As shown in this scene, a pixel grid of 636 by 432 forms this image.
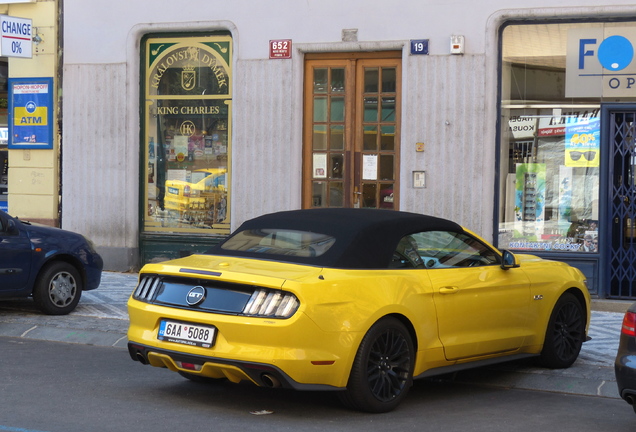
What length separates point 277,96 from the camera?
14242 mm

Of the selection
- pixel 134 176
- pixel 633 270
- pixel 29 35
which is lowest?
pixel 633 270

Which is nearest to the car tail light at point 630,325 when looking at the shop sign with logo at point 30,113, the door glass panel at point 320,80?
the door glass panel at point 320,80

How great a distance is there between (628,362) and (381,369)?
1.60 m

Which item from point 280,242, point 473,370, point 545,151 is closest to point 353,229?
point 280,242

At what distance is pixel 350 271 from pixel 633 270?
720 cm

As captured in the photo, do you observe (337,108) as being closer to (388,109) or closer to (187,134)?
(388,109)

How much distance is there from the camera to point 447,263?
7.56 meters

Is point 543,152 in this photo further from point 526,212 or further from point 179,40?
point 179,40

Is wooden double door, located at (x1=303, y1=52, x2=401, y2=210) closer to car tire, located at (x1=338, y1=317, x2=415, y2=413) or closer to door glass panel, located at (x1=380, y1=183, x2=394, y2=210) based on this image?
door glass panel, located at (x1=380, y1=183, x2=394, y2=210)

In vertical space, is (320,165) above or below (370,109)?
below

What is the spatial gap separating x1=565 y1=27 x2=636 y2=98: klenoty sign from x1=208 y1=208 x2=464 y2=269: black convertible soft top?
5.74m

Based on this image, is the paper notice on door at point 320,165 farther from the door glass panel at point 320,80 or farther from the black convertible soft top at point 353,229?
the black convertible soft top at point 353,229

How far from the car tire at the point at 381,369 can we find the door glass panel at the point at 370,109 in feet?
24.4

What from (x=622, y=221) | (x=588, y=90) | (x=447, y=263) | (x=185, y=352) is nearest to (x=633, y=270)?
(x=622, y=221)
